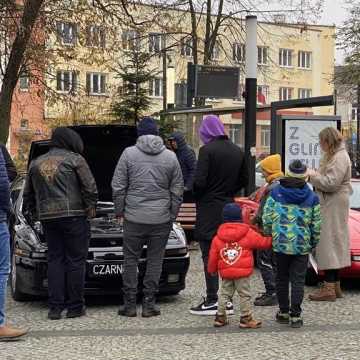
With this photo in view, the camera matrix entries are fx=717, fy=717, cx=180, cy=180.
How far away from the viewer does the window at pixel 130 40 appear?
1900cm

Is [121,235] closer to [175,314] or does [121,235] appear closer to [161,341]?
[175,314]

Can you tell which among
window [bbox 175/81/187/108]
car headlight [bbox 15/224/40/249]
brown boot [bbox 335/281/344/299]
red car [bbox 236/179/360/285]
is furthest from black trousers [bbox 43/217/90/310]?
window [bbox 175/81/187/108]

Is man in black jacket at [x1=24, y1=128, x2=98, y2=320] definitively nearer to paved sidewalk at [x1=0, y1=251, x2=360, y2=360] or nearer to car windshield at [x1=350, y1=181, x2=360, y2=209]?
paved sidewalk at [x1=0, y1=251, x2=360, y2=360]

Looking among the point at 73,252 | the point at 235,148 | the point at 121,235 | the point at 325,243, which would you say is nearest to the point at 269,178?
the point at 235,148

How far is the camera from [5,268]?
20.2ft

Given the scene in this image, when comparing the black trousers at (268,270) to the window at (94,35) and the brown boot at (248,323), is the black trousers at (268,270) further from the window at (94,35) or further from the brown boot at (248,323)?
the window at (94,35)

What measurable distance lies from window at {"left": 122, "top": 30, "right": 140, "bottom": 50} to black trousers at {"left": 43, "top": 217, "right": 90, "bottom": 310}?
12019 mm

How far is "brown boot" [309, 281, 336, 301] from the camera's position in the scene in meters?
7.64

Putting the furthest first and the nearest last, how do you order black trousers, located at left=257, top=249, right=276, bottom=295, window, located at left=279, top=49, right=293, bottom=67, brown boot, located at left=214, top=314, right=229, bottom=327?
window, located at left=279, top=49, right=293, bottom=67
black trousers, located at left=257, top=249, right=276, bottom=295
brown boot, located at left=214, top=314, right=229, bottom=327

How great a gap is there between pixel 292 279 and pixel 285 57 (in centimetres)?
6234

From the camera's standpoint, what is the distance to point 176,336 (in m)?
6.21

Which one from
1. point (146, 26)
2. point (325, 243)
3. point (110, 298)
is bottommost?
point (110, 298)

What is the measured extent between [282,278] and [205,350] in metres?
1.22

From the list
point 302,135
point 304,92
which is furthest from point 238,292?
point 304,92
